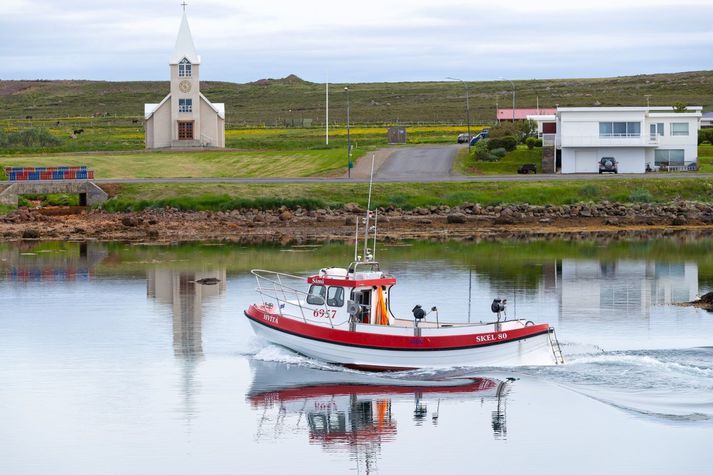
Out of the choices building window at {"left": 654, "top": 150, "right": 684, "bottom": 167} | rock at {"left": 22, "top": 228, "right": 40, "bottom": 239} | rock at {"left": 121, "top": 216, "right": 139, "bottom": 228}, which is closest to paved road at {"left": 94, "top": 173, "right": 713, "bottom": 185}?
building window at {"left": 654, "top": 150, "right": 684, "bottom": 167}

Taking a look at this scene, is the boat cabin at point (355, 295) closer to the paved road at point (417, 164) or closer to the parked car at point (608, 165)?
the paved road at point (417, 164)

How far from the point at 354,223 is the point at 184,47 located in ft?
126

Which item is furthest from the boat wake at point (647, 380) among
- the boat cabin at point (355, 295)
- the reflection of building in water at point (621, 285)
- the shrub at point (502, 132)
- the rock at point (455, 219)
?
the shrub at point (502, 132)

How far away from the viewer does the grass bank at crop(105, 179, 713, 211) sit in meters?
75.8

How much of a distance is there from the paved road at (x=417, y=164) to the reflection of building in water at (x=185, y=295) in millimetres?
30029

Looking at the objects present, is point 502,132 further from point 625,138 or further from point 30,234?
point 30,234

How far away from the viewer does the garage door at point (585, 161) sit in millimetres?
89188

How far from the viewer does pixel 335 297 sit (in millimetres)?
35969

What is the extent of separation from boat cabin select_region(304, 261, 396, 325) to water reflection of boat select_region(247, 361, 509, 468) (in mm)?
1732

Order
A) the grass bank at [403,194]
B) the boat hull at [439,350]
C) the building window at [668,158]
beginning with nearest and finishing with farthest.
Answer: the boat hull at [439,350]
the grass bank at [403,194]
the building window at [668,158]

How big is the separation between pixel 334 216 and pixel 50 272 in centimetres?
2120

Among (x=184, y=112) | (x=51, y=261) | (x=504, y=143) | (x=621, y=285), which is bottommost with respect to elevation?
(x=621, y=285)

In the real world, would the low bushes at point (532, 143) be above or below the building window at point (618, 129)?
below

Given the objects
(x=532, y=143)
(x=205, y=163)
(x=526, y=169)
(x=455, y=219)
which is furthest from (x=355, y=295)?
(x=532, y=143)
